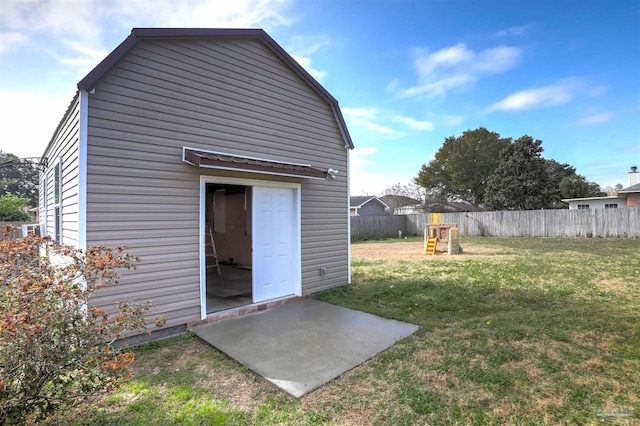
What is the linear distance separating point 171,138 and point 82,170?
108cm

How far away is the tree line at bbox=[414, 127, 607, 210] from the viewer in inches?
967

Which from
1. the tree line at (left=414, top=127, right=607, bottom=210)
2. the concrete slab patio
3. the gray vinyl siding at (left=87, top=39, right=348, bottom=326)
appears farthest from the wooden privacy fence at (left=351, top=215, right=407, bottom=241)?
the concrete slab patio

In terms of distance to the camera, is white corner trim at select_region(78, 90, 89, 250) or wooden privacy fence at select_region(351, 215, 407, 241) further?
wooden privacy fence at select_region(351, 215, 407, 241)

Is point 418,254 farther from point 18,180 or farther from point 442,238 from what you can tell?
point 18,180

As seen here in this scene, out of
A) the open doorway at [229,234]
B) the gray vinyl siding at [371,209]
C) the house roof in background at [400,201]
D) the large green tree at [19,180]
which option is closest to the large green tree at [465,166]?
the house roof in background at [400,201]

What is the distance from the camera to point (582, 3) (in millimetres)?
7797

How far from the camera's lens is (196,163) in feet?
13.0

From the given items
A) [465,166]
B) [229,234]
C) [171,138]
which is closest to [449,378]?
[171,138]

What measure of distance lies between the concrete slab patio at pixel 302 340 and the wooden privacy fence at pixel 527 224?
15043 millimetres

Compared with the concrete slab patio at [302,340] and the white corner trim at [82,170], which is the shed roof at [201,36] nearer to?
the white corner trim at [82,170]

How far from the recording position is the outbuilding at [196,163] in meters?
3.60

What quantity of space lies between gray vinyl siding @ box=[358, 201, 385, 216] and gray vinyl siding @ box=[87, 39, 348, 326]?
2398cm

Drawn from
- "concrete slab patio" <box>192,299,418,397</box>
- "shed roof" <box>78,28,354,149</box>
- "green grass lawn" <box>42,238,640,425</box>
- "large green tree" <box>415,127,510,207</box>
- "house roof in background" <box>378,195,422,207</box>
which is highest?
"large green tree" <box>415,127,510,207</box>

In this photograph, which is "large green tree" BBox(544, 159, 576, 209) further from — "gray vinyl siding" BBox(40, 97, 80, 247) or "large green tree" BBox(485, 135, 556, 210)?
"gray vinyl siding" BBox(40, 97, 80, 247)
